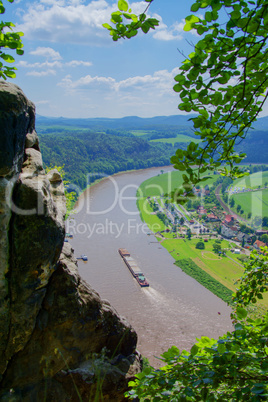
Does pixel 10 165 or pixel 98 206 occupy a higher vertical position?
pixel 10 165

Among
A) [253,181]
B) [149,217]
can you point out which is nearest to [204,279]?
[149,217]

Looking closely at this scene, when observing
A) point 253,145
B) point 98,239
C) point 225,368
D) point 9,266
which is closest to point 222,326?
point 98,239

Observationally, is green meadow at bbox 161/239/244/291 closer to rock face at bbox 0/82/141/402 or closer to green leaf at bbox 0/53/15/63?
rock face at bbox 0/82/141/402

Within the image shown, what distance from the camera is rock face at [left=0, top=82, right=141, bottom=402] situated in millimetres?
4145

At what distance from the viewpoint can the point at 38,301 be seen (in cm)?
468

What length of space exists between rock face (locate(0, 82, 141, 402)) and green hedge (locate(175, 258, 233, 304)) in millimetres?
15808

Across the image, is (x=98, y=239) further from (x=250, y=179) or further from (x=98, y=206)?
(x=250, y=179)

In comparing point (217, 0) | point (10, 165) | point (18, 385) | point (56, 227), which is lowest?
point (18, 385)

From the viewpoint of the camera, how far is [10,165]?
3951mm

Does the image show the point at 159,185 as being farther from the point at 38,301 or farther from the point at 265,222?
the point at 38,301

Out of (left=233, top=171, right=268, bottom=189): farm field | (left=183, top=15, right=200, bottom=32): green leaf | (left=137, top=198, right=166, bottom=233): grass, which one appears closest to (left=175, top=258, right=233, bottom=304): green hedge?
(left=137, top=198, right=166, bottom=233): grass

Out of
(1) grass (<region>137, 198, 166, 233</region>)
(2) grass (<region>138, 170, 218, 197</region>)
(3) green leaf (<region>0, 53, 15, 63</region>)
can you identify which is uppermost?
(3) green leaf (<region>0, 53, 15, 63</region>)

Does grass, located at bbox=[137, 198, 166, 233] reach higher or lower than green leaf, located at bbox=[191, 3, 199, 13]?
lower

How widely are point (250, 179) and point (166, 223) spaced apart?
114 feet
